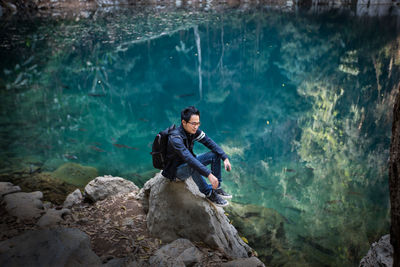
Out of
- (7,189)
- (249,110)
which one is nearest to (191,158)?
(7,189)

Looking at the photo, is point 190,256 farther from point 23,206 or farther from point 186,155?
point 23,206

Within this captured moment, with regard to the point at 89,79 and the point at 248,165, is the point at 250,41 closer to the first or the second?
the point at 89,79

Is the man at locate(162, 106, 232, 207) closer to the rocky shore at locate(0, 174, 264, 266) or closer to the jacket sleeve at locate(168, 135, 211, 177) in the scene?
the jacket sleeve at locate(168, 135, 211, 177)

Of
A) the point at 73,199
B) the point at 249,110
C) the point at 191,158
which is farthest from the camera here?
the point at 249,110

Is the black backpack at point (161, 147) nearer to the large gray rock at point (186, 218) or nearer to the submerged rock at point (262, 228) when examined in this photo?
the large gray rock at point (186, 218)

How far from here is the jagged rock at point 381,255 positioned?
3142 mm

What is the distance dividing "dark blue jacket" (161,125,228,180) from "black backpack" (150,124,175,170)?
59 millimetres

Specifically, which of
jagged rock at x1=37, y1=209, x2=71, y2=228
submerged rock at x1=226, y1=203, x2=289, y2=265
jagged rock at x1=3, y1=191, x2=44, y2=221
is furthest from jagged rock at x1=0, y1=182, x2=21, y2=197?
submerged rock at x1=226, y1=203, x2=289, y2=265

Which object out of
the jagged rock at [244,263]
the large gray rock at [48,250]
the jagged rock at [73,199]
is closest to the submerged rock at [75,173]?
the jagged rock at [73,199]

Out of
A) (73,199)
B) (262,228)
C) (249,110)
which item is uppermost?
(73,199)

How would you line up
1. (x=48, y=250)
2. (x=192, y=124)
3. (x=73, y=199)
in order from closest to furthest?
(x=48, y=250) → (x=192, y=124) → (x=73, y=199)

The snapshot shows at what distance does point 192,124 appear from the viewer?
403 centimetres

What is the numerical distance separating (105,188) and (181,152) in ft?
6.89

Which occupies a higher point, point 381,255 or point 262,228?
point 381,255
